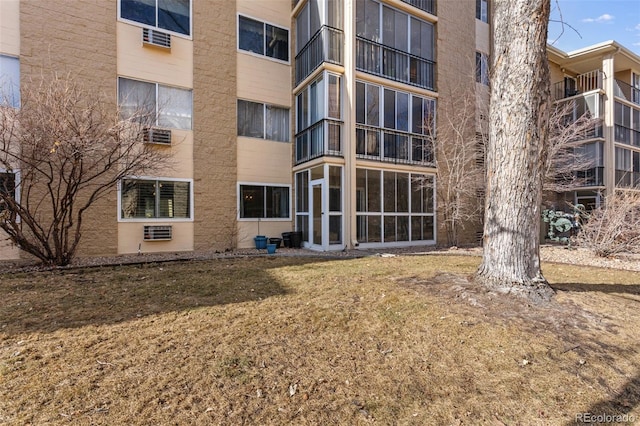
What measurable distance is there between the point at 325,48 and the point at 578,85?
719 inches

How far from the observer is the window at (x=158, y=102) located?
1023cm

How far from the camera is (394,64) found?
12.3m

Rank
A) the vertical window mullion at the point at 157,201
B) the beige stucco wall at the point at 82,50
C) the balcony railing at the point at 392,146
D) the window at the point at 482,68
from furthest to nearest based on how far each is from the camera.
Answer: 1. the window at the point at 482,68
2. the balcony railing at the point at 392,146
3. the vertical window mullion at the point at 157,201
4. the beige stucco wall at the point at 82,50

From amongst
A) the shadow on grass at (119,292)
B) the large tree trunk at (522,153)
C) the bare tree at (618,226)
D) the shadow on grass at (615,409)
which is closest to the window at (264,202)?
the shadow on grass at (119,292)

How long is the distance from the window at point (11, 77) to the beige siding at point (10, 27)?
7.7 inches

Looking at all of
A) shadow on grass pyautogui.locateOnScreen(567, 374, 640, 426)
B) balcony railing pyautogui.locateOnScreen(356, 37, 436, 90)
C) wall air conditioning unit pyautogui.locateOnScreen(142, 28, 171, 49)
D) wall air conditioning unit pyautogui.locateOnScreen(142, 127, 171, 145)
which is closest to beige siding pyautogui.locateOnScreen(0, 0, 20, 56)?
wall air conditioning unit pyautogui.locateOnScreen(142, 28, 171, 49)

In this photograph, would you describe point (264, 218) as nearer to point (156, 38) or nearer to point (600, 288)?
point (156, 38)

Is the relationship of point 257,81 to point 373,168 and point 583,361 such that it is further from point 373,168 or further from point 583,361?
point 583,361

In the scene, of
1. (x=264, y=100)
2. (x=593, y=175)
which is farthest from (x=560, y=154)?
(x=264, y=100)

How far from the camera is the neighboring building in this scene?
1833cm

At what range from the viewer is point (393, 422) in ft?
7.58

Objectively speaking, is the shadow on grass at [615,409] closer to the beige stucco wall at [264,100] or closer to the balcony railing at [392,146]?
the balcony railing at [392,146]

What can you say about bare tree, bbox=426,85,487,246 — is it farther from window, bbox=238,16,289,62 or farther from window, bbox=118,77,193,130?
window, bbox=118,77,193,130

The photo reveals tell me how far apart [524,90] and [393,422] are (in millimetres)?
4639
